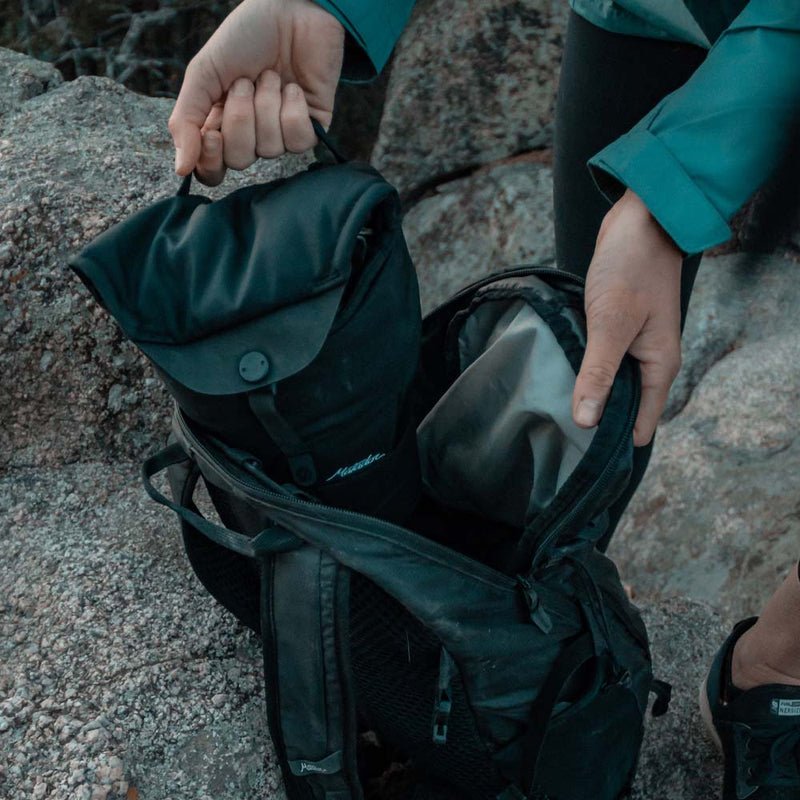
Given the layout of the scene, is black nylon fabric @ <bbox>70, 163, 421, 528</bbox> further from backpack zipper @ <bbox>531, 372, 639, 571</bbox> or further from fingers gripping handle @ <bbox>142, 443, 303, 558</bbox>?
backpack zipper @ <bbox>531, 372, 639, 571</bbox>

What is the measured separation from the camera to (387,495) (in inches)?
43.1

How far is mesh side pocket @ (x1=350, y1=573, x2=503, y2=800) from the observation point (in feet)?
3.25

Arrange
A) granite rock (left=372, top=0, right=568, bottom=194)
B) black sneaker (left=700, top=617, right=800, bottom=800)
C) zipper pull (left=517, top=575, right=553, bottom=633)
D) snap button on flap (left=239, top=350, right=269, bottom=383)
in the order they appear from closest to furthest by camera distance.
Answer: snap button on flap (left=239, top=350, right=269, bottom=383) < zipper pull (left=517, top=575, right=553, bottom=633) < black sneaker (left=700, top=617, right=800, bottom=800) < granite rock (left=372, top=0, right=568, bottom=194)

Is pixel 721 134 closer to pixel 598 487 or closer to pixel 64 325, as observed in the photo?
pixel 598 487

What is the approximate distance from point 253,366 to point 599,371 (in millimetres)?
351

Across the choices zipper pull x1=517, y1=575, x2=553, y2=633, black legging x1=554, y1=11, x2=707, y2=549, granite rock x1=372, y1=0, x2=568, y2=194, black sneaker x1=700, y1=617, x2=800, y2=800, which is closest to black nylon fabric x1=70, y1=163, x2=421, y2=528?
zipper pull x1=517, y1=575, x2=553, y2=633

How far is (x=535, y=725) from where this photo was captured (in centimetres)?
101

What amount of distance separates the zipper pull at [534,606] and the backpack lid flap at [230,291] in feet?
1.16

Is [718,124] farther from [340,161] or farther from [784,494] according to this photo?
[784,494]

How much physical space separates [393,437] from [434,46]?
209 cm

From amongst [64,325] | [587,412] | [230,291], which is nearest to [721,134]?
[587,412]

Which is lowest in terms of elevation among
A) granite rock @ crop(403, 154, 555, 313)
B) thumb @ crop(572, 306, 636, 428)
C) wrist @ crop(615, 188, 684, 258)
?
granite rock @ crop(403, 154, 555, 313)

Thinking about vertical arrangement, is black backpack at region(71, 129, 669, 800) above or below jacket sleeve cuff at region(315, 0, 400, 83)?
below

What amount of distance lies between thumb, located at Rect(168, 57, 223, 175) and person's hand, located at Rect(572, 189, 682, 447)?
453 millimetres
